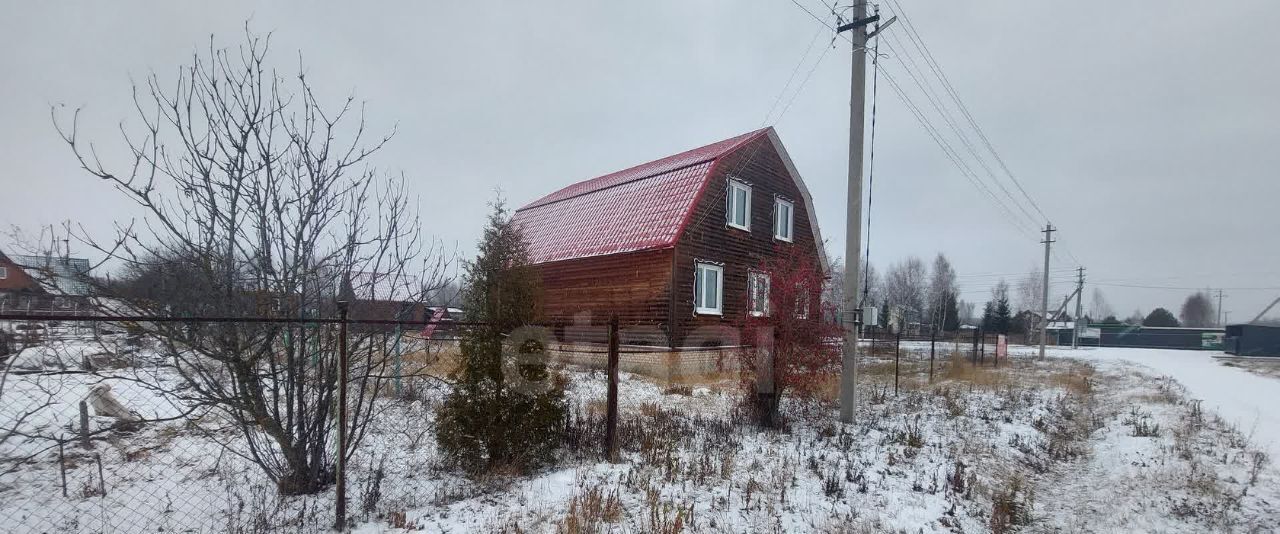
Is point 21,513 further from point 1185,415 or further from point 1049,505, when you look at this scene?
point 1185,415

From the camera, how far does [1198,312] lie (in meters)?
109

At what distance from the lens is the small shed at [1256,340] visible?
2714 centimetres

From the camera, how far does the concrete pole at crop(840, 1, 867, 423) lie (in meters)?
8.22

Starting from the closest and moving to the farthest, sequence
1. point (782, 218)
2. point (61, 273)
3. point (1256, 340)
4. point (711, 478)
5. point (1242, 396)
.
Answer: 1. point (61, 273)
2. point (711, 478)
3. point (1242, 396)
4. point (782, 218)
5. point (1256, 340)

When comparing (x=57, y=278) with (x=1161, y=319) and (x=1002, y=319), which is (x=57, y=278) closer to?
(x=1002, y=319)

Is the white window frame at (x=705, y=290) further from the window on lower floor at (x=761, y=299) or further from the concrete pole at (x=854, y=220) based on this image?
the concrete pole at (x=854, y=220)

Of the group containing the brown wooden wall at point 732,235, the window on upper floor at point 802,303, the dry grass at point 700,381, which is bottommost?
the dry grass at point 700,381

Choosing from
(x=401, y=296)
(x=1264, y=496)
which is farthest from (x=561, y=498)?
(x=1264, y=496)

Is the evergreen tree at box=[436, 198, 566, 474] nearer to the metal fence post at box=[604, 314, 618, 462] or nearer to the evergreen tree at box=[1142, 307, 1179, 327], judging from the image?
the metal fence post at box=[604, 314, 618, 462]

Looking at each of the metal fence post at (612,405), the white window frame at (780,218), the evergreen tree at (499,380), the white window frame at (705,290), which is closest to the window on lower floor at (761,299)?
the metal fence post at (612,405)

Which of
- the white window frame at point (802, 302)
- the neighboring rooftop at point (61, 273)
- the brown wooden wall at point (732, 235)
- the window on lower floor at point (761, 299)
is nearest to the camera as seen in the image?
the neighboring rooftop at point (61, 273)

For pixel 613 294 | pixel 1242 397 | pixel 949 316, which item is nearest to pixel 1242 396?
pixel 1242 397

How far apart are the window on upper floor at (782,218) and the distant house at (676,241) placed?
0.10 feet

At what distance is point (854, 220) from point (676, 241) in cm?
551
